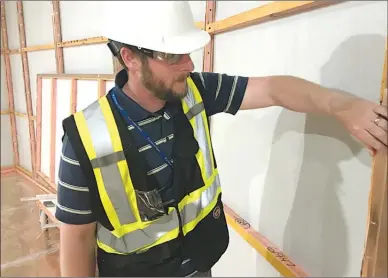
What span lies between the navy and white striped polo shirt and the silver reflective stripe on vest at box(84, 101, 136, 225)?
0.05 m

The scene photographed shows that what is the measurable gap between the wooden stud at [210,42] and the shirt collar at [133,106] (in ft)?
1.63

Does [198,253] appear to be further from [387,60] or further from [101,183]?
[387,60]

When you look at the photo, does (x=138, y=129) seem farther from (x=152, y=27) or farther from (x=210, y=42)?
(x=210, y=42)

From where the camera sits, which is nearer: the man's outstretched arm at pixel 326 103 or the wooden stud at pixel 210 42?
the man's outstretched arm at pixel 326 103

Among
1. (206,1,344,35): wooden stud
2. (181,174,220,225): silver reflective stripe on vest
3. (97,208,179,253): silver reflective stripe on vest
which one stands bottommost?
(97,208,179,253): silver reflective stripe on vest

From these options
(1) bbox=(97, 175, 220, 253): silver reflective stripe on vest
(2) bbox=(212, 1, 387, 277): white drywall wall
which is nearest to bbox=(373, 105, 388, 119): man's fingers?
(2) bbox=(212, 1, 387, 277): white drywall wall

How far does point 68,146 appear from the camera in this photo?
68 cm

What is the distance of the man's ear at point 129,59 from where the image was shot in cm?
70

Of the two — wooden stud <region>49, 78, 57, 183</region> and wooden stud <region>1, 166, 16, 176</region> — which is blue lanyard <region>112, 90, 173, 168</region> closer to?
wooden stud <region>49, 78, 57, 183</region>

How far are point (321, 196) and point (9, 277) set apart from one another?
87cm

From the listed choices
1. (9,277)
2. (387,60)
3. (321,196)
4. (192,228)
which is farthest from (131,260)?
(387,60)

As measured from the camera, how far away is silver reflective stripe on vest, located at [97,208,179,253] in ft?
2.51

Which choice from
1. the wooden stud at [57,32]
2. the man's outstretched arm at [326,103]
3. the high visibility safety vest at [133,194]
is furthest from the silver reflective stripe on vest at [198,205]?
the wooden stud at [57,32]

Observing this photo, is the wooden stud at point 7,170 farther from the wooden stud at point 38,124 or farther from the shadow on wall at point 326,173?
the shadow on wall at point 326,173
